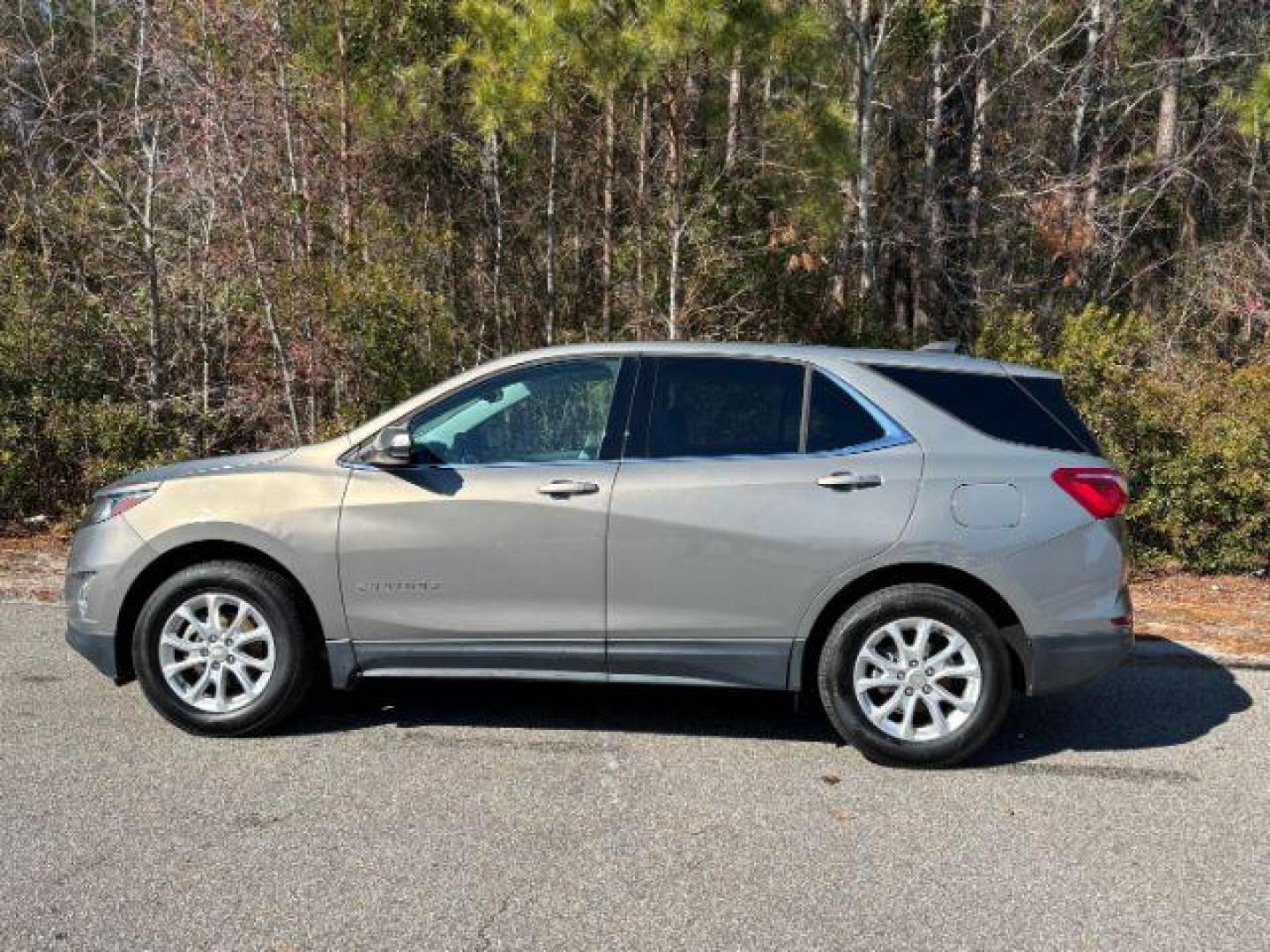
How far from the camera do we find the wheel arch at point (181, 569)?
5.10 m

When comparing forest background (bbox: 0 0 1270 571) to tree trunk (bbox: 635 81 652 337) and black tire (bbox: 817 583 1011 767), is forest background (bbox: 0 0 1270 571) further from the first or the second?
black tire (bbox: 817 583 1011 767)

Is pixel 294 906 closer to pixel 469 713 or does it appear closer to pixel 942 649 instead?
pixel 469 713

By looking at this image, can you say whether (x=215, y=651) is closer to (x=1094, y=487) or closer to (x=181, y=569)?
(x=181, y=569)

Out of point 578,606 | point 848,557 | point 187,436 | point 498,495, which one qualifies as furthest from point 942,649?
point 187,436

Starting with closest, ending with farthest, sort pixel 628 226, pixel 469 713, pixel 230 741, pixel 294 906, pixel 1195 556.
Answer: pixel 294 906, pixel 230 741, pixel 469 713, pixel 1195 556, pixel 628 226

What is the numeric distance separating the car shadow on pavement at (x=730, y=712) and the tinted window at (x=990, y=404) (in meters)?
1.36

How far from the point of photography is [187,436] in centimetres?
1063

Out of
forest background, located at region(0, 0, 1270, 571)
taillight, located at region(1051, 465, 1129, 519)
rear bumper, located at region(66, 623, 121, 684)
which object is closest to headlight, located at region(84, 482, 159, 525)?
rear bumper, located at region(66, 623, 121, 684)

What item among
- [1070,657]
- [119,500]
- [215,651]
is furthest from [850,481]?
[119,500]

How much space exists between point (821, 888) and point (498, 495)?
6.69 ft

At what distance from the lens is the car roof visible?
16.6 feet

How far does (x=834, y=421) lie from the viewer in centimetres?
493

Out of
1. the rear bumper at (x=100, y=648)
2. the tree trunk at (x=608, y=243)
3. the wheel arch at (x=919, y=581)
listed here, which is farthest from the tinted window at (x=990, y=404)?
the tree trunk at (x=608, y=243)

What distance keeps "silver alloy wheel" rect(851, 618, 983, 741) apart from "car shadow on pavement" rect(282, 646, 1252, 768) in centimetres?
30
